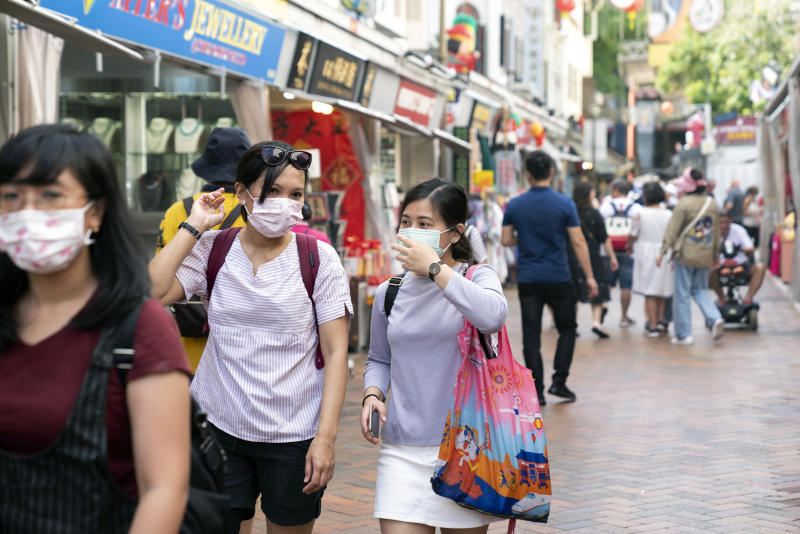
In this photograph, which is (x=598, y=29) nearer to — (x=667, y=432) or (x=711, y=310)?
(x=711, y=310)

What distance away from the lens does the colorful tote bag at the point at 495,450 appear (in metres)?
3.42

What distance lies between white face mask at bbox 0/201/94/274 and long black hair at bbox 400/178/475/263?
172 cm

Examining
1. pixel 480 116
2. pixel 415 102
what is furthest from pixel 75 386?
pixel 480 116

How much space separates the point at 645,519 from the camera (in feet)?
18.6

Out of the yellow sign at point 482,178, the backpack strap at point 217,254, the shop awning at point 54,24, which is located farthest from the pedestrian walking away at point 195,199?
the yellow sign at point 482,178

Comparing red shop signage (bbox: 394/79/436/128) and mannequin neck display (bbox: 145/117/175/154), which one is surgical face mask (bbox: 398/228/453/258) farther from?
red shop signage (bbox: 394/79/436/128)

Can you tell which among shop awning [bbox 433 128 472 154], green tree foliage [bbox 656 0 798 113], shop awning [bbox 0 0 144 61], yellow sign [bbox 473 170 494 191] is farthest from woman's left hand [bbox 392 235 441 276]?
green tree foliage [bbox 656 0 798 113]

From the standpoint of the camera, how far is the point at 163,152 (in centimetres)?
1328

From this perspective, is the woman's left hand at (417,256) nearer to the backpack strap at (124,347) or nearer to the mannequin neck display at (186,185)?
the backpack strap at (124,347)

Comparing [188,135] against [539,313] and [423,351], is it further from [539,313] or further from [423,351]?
[423,351]

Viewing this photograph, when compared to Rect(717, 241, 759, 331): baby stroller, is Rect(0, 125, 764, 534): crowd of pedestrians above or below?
above

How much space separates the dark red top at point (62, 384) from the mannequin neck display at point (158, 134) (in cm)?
1140

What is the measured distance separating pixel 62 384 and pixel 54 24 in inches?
193

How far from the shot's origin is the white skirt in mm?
3527
